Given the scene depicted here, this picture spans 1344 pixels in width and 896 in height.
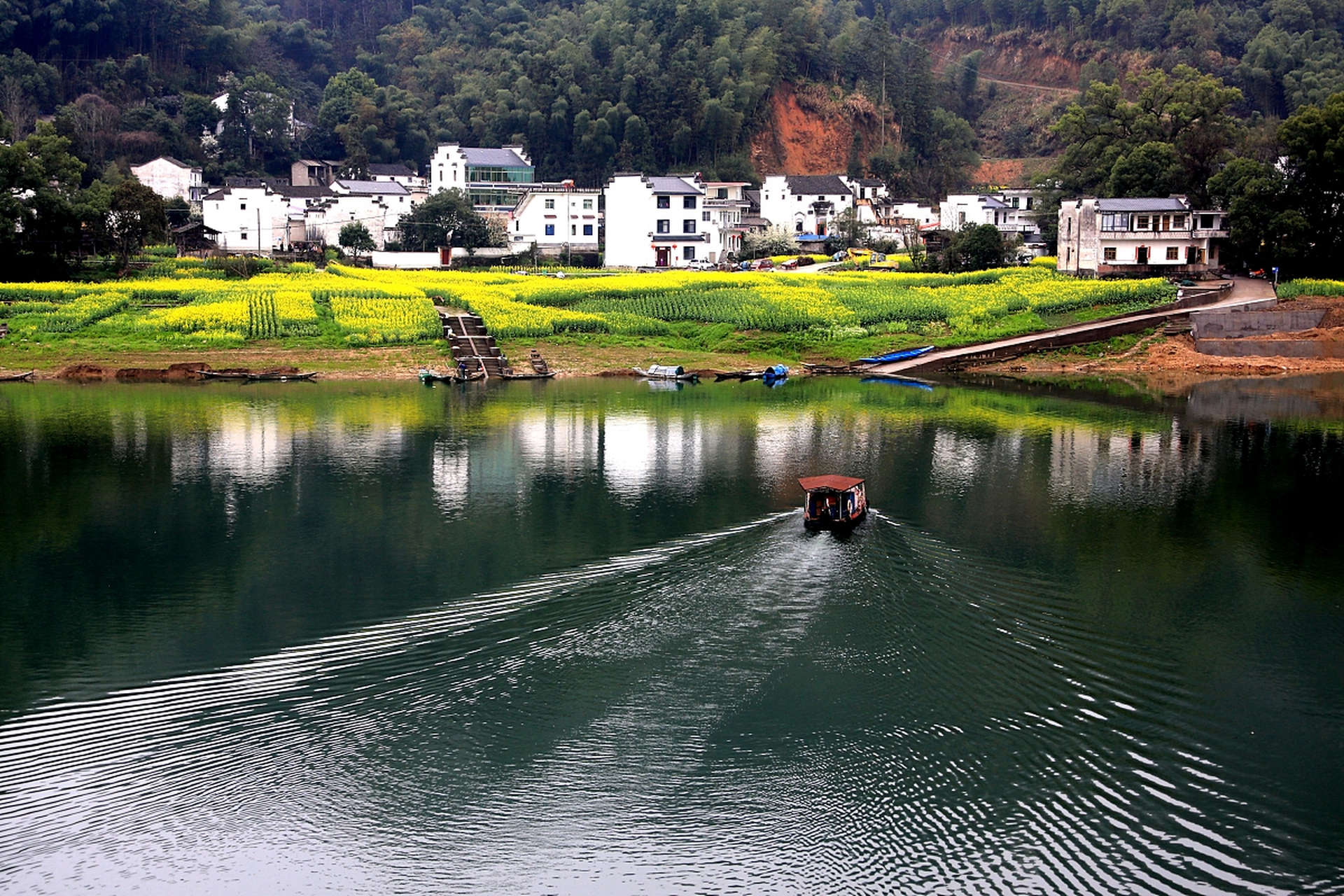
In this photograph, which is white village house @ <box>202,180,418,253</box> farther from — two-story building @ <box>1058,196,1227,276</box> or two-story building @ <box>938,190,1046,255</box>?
two-story building @ <box>1058,196,1227,276</box>

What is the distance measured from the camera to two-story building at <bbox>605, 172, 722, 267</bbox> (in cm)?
7619

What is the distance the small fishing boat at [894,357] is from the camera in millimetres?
49219

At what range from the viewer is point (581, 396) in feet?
137

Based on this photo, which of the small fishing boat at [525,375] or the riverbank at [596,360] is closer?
the riverbank at [596,360]

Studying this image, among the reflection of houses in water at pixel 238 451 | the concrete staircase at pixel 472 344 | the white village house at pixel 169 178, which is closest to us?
the reflection of houses in water at pixel 238 451

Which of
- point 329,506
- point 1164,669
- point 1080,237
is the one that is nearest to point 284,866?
point 1164,669

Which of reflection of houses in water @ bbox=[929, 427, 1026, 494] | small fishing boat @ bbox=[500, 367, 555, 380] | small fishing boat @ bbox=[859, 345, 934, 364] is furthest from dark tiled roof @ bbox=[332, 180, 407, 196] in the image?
reflection of houses in water @ bbox=[929, 427, 1026, 494]

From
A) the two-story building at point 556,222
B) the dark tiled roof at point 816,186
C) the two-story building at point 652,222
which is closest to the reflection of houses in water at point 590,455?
the two-story building at point 652,222

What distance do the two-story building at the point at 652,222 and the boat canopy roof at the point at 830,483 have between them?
173ft

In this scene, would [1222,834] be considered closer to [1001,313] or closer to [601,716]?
[601,716]

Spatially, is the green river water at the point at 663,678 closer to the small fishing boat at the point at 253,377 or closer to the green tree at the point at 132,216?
the small fishing boat at the point at 253,377

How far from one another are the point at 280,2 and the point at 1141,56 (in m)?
84.6

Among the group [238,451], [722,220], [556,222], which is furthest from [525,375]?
[722,220]

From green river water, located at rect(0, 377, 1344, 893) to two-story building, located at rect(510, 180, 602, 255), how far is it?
4879 cm
